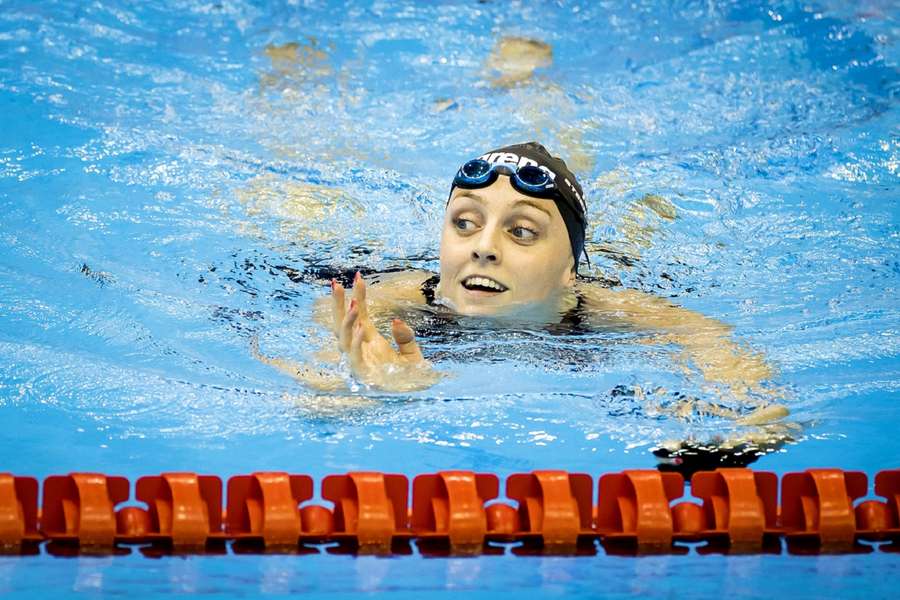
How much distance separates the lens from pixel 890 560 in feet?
11.4

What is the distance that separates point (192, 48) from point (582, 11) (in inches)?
125

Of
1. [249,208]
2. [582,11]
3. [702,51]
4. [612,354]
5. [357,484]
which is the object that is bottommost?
[357,484]

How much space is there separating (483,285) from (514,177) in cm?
48

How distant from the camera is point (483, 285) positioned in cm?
459

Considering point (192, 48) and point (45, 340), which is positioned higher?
point (192, 48)

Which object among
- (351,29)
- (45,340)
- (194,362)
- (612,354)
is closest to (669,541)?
(612,354)

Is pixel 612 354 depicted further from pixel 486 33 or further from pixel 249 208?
pixel 486 33

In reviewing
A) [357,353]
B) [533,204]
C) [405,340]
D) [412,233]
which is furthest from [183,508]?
[412,233]

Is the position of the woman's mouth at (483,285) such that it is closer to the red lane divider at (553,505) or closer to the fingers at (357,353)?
the fingers at (357,353)

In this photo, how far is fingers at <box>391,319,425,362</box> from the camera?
375 centimetres

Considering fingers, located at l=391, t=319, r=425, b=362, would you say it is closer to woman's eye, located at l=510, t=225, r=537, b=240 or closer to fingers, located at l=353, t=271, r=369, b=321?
fingers, located at l=353, t=271, r=369, b=321

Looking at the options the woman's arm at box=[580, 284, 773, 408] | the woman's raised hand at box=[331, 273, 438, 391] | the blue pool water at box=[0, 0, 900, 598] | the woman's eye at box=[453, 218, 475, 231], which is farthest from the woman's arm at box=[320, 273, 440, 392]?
the woman's arm at box=[580, 284, 773, 408]

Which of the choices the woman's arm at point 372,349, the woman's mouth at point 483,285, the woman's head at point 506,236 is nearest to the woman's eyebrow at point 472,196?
the woman's head at point 506,236

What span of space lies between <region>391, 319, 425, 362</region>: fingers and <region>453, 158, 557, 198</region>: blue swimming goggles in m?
1.02
